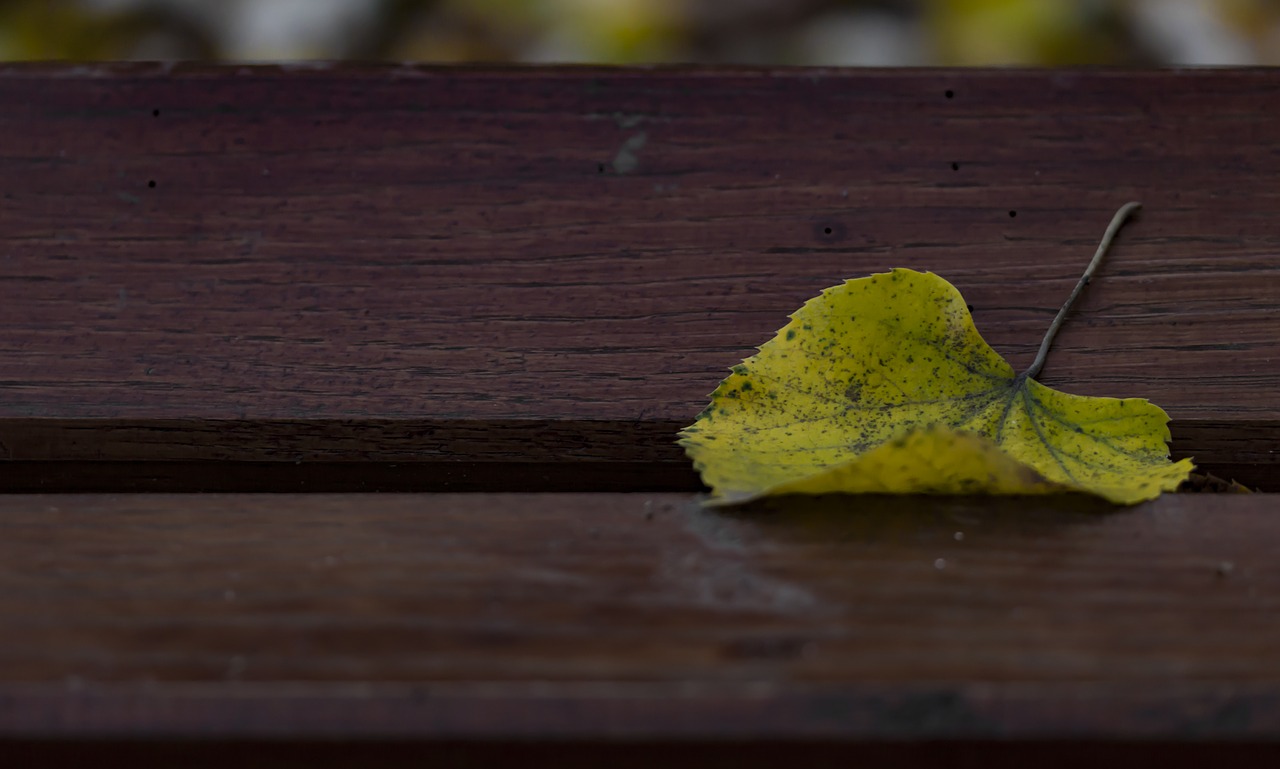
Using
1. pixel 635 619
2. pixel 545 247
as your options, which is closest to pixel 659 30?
pixel 545 247

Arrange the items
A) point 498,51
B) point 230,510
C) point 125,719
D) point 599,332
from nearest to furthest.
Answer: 1. point 125,719
2. point 230,510
3. point 599,332
4. point 498,51

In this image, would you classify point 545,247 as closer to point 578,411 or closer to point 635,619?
point 578,411

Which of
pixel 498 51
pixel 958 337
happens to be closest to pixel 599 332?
pixel 958 337

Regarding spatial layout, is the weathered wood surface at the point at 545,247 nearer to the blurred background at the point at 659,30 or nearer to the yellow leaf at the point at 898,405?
the yellow leaf at the point at 898,405

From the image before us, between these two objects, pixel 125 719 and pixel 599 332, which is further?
pixel 599 332

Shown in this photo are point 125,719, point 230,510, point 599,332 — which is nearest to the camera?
point 125,719

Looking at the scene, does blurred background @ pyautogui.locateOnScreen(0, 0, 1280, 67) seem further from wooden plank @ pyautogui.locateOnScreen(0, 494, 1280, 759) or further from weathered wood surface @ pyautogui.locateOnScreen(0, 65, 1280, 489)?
wooden plank @ pyautogui.locateOnScreen(0, 494, 1280, 759)

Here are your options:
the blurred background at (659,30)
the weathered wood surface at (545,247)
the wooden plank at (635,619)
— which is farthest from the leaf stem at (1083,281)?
the blurred background at (659,30)

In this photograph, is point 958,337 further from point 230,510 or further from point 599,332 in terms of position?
point 230,510
